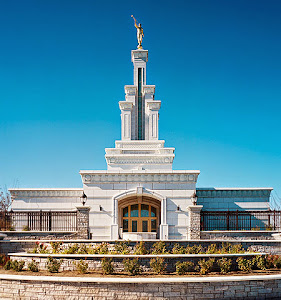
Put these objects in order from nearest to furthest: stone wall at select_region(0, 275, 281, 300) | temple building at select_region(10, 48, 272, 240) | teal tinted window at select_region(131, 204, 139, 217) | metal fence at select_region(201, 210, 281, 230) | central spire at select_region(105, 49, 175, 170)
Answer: stone wall at select_region(0, 275, 281, 300) → temple building at select_region(10, 48, 272, 240) → metal fence at select_region(201, 210, 281, 230) → teal tinted window at select_region(131, 204, 139, 217) → central spire at select_region(105, 49, 175, 170)

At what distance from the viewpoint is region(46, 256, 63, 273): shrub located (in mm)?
13845

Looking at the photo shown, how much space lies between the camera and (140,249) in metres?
15.5

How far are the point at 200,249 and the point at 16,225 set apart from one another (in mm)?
14974

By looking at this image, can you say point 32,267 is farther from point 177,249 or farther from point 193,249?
point 193,249

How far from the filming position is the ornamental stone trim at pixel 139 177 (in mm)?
24016

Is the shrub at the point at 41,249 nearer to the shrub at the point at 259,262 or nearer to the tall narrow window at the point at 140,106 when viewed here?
the shrub at the point at 259,262

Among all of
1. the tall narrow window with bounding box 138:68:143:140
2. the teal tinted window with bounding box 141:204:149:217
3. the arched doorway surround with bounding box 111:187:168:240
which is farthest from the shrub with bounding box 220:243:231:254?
the tall narrow window with bounding box 138:68:143:140

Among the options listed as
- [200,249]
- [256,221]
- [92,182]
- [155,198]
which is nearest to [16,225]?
[92,182]

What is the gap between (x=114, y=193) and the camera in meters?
23.9

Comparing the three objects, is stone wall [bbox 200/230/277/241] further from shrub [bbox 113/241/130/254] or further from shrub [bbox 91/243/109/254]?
shrub [bbox 91/243/109/254]

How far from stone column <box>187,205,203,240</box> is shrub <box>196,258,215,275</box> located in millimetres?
7265

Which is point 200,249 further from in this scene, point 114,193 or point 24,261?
point 114,193

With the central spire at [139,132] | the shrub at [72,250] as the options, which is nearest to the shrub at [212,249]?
the shrub at [72,250]

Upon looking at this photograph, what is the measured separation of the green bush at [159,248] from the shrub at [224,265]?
2411 mm
